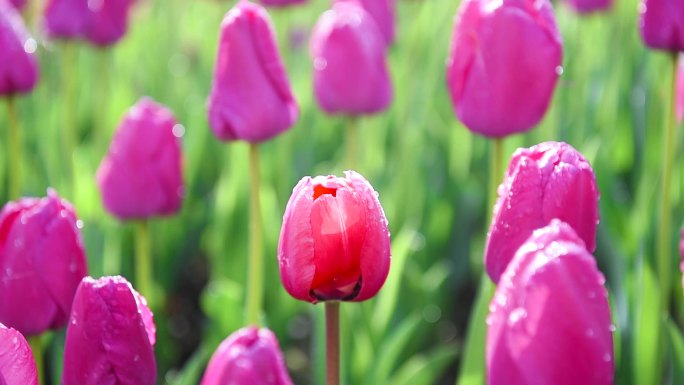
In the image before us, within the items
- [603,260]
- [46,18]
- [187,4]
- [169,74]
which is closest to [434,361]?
[603,260]

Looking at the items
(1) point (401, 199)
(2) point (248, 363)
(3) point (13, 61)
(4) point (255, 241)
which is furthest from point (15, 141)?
(2) point (248, 363)

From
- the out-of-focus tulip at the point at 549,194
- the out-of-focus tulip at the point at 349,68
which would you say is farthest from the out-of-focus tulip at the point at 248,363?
the out-of-focus tulip at the point at 349,68

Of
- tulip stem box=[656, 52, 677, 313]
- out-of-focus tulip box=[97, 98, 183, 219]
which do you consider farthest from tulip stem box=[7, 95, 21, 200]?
tulip stem box=[656, 52, 677, 313]

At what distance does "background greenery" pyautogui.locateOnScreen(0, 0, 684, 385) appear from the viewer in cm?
163

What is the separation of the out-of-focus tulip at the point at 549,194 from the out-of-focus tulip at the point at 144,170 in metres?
0.86

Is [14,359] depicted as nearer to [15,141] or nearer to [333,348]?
[333,348]

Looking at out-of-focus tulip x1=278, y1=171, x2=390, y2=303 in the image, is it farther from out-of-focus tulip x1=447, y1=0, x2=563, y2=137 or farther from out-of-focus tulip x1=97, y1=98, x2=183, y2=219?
out-of-focus tulip x1=97, y1=98, x2=183, y2=219

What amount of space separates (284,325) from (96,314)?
114 cm

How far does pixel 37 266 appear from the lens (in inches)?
42.6

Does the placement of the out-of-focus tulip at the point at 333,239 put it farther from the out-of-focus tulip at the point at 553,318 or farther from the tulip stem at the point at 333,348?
the out-of-focus tulip at the point at 553,318

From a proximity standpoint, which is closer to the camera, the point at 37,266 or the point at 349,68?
the point at 37,266

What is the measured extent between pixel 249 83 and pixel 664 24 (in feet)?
1.88

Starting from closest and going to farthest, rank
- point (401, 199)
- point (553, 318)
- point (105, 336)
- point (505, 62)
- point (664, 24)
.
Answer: point (553, 318) → point (105, 336) → point (505, 62) → point (664, 24) → point (401, 199)

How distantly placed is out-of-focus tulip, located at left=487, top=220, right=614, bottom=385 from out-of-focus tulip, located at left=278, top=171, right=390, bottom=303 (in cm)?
21
